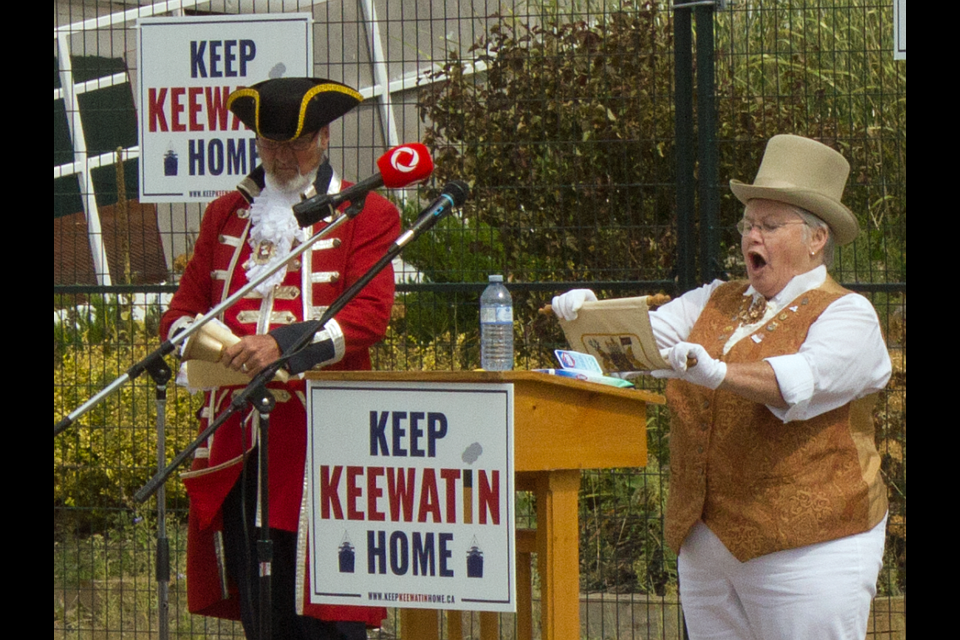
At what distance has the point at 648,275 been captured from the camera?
6.12 meters

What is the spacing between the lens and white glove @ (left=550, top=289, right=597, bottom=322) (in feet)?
14.8

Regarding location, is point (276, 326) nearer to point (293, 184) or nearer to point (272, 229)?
point (272, 229)

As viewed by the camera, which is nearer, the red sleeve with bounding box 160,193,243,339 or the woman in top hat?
the woman in top hat

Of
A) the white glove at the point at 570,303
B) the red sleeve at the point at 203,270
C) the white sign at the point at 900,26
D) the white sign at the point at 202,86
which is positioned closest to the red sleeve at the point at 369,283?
the red sleeve at the point at 203,270

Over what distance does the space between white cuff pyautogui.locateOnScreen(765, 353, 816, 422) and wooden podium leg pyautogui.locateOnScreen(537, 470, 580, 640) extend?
2.21ft

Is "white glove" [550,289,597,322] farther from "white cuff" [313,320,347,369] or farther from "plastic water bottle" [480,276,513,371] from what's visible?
"white cuff" [313,320,347,369]

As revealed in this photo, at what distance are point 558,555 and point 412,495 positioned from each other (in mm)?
467

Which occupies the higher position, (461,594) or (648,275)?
(648,275)

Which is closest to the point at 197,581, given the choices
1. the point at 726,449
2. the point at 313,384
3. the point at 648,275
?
the point at 313,384

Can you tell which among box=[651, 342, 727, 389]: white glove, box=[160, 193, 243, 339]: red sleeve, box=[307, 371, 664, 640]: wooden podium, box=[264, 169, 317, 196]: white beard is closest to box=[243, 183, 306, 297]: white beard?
box=[264, 169, 317, 196]: white beard

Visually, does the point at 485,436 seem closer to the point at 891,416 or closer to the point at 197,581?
the point at 197,581

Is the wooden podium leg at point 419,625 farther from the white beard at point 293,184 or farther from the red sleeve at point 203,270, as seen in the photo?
the white beard at point 293,184

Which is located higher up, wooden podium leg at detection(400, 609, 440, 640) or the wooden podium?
the wooden podium

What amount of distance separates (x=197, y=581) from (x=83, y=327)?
2471 mm
